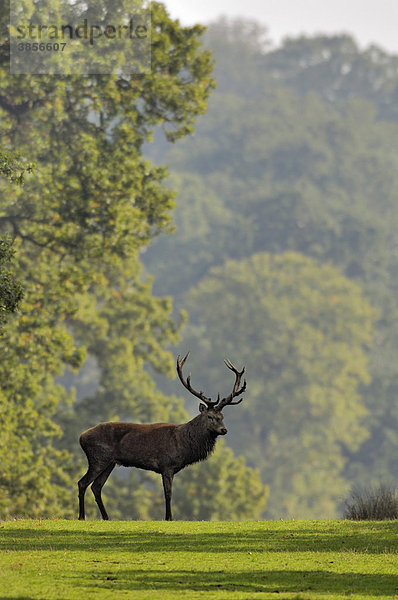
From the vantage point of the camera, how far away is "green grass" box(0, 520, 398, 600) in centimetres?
1105

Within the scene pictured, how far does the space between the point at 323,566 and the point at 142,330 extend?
31858 mm

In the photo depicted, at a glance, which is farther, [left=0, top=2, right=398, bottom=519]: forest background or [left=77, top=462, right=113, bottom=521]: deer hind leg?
[left=0, top=2, right=398, bottom=519]: forest background

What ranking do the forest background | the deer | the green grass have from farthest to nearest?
the forest background < the deer < the green grass

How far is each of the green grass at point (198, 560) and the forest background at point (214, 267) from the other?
695 cm

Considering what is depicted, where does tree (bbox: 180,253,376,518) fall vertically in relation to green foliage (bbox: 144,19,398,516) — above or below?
below

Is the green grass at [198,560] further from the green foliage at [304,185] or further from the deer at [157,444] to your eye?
the green foliage at [304,185]

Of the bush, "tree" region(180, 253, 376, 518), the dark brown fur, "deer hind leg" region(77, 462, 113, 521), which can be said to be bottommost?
the bush

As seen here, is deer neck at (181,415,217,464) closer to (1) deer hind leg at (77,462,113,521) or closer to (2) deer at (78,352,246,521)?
(2) deer at (78,352,246,521)

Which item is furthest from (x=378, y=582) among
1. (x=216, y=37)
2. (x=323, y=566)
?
(x=216, y=37)

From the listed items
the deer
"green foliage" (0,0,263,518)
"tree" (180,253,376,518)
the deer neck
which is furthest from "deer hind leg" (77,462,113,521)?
"tree" (180,253,376,518)

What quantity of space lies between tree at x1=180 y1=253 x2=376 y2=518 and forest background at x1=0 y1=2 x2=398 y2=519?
160 millimetres

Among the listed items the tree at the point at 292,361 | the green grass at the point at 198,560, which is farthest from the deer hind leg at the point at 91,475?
the tree at the point at 292,361

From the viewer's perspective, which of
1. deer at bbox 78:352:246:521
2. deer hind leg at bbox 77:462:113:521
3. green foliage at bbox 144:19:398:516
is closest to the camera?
deer at bbox 78:352:246:521

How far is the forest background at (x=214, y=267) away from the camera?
29438 millimetres
